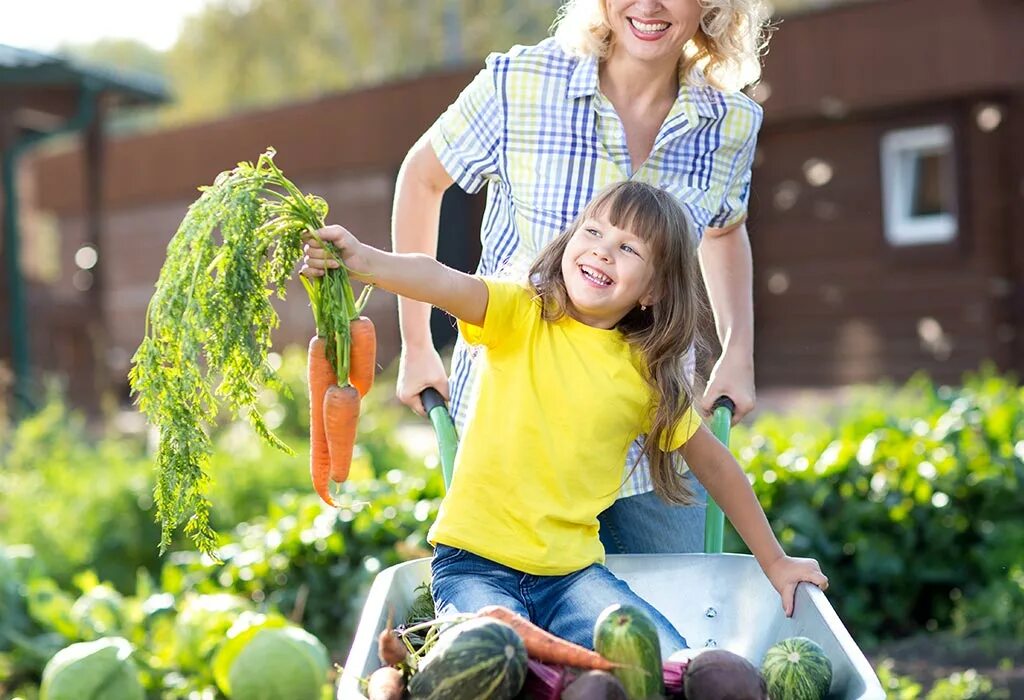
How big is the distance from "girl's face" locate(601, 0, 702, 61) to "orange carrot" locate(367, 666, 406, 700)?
1.29m

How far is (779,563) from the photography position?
2.35 m

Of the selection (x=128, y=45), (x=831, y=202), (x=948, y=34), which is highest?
(x=128, y=45)

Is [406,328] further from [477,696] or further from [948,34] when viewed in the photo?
[948,34]

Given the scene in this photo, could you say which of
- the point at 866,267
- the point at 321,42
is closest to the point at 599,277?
the point at 866,267

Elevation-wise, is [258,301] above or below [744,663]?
above

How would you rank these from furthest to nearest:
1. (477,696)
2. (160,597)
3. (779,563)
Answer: (160,597), (779,563), (477,696)

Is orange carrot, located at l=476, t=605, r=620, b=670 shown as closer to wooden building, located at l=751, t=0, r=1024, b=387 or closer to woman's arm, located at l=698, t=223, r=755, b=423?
woman's arm, located at l=698, t=223, r=755, b=423

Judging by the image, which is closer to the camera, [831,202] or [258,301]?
[258,301]

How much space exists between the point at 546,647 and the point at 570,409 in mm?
494

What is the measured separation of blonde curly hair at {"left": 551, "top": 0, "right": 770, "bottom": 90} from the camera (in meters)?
2.70

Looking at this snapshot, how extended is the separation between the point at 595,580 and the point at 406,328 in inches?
30.5

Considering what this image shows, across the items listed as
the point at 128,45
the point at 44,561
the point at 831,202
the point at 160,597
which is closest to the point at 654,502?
the point at 160,597

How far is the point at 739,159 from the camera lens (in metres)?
2.81

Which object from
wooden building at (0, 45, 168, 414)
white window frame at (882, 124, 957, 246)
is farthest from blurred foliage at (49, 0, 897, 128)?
white window frame at (882, 124, 957, 246)
